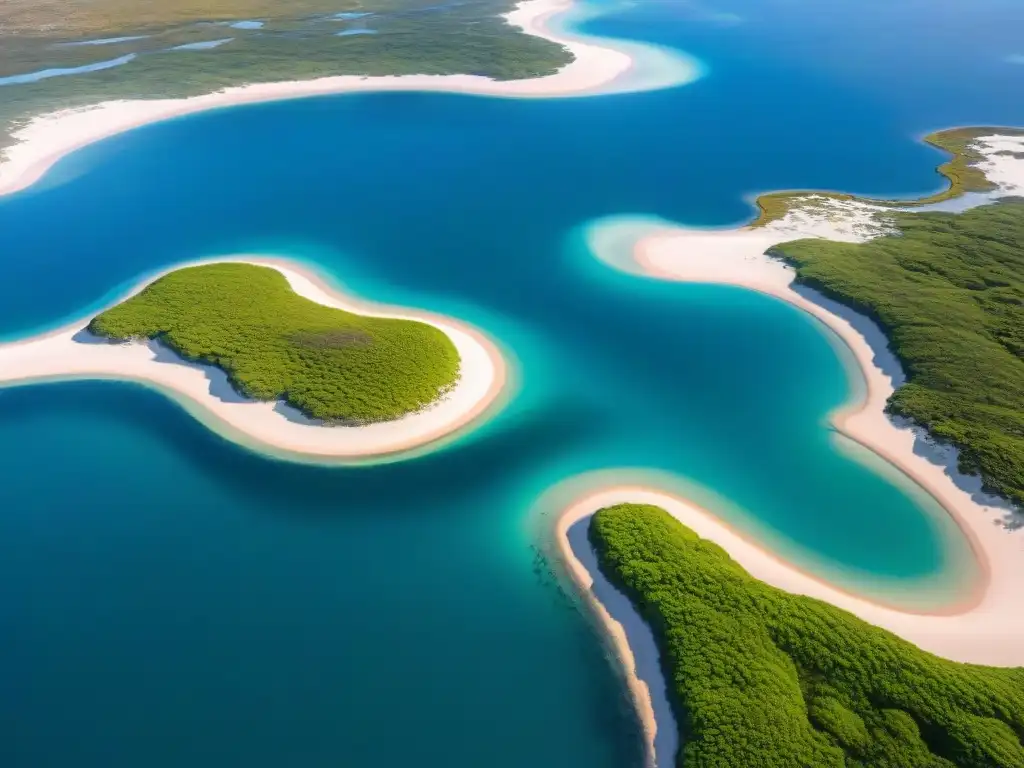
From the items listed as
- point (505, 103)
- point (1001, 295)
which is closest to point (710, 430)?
point (1001, 295)

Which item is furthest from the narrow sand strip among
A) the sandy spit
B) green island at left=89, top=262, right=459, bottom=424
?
green island at left=89, top=262, right=459, bottom=424

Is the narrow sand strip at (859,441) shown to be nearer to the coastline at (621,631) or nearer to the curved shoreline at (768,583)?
the curved shoreline at (768,583)

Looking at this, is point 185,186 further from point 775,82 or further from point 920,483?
point 775,82

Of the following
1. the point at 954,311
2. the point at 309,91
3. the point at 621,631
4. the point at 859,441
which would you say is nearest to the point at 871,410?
the point at 859,441

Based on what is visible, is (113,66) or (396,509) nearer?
(396,509)

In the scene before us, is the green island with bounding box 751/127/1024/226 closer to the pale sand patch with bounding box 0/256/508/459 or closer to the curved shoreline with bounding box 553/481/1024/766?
the pale sand patch with bounding box 0/256/508/459

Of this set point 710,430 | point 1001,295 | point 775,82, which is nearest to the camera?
point 710,430
